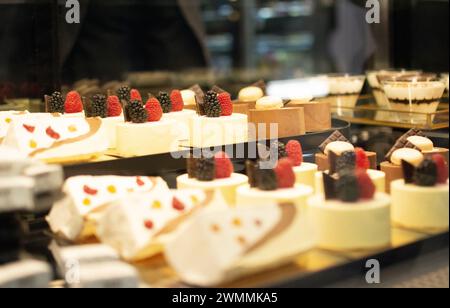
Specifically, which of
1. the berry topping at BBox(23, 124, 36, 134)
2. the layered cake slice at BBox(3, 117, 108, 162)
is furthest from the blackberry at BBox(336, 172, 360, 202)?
the berry topping at BBox(23, 124, 36, 134)

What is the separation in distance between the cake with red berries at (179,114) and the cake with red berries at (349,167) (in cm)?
50

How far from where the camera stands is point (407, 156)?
184 cm

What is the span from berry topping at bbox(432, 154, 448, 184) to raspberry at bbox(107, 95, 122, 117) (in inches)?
41.1

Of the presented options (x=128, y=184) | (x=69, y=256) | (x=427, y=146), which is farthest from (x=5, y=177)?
(x=427, y=146)

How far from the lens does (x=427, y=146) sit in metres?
1.98

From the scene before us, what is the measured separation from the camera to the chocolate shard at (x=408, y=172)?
1689 mm

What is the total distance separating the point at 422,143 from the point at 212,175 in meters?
0.61

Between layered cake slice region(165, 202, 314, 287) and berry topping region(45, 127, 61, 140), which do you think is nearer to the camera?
layered cake slice region(165, 202, 314, 287)

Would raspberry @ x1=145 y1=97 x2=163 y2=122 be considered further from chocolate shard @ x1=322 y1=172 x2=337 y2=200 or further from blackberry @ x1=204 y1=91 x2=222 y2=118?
chocolate shard @ x1=322 y1=172 x2=337 y2=200

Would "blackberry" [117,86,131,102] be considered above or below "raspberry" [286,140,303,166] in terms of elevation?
above

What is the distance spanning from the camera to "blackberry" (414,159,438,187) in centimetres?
165

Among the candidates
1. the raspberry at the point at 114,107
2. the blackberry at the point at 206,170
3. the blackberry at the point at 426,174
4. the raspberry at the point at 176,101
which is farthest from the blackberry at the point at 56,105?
the blackberry at the point at 426,174

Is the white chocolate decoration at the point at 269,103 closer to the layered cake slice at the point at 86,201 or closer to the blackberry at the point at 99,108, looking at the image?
the blackberry at the point at 99,108

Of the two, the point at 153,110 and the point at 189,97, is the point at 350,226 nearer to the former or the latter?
the point at 153,110
